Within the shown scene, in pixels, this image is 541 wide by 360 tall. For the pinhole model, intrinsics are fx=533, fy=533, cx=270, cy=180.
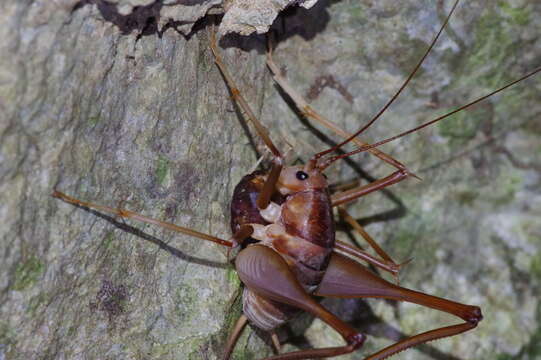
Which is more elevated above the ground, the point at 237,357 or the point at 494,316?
the point at 237,357

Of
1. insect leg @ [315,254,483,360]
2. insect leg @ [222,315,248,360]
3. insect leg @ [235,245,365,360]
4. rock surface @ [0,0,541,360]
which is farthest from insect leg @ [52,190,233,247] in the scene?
insect leg @ [315,254,483,360]

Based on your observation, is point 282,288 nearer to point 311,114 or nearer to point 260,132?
point 260,132

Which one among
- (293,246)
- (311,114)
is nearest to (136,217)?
(293,246)

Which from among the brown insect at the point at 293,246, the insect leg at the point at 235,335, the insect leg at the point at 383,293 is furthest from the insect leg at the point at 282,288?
the insect leg at the point at 383,293

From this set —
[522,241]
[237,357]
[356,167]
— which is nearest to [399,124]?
[356,167]

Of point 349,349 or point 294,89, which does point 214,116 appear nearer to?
point 294,89

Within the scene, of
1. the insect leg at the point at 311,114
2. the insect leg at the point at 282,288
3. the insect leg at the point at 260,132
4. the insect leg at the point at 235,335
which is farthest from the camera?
the insect leg at the point at 311,114

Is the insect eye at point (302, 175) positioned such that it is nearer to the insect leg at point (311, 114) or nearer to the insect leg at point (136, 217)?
the insect leg at point (311, 114)
